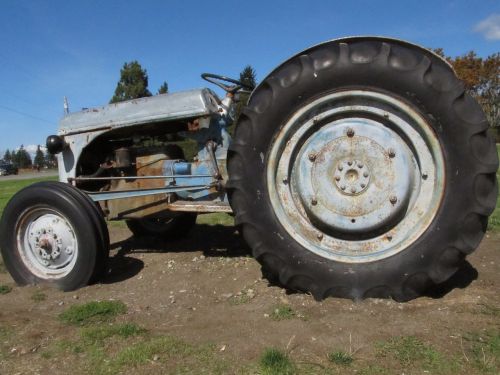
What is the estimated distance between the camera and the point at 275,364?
2.33 meters

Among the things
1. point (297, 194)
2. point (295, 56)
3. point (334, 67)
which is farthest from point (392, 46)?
point (297, 194)

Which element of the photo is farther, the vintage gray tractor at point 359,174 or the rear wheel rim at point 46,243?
the rear wheel rim at point 46,243

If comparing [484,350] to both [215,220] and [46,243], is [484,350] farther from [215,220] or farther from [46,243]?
[215,220]

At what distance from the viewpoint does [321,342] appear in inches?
101

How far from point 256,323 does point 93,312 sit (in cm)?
119

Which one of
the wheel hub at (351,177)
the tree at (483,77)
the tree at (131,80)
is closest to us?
the wheel hub at (351,177)

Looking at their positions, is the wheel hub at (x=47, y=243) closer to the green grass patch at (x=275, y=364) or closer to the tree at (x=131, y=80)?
the green grass patch at (x=275, y=364)

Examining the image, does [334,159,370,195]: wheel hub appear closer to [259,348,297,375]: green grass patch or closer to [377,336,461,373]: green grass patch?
[377,336,461,373]: green grass patch

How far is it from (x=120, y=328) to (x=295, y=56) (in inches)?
81.7

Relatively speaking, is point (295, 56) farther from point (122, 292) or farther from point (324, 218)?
Answer: point (122, 292)

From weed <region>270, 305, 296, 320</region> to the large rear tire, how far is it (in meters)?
0.18

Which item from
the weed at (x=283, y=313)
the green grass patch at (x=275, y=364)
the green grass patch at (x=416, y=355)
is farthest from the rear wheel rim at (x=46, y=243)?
the green grass patch at (x=416, y=355)

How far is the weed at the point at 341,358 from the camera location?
2326 mm

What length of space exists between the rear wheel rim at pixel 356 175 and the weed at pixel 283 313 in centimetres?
42
